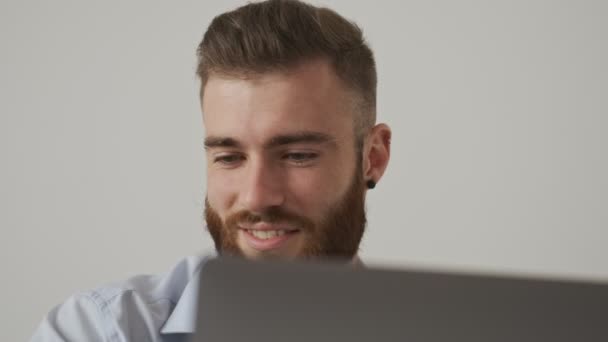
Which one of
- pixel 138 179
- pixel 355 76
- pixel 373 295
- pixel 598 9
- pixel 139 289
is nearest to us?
pixel 373 295

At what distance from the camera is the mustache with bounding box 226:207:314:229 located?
1.67m

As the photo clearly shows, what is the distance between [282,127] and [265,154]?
6cm

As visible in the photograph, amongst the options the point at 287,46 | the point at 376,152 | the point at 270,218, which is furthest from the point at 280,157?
the point at 376,152

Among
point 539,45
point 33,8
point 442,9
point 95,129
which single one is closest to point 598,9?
point 539,45

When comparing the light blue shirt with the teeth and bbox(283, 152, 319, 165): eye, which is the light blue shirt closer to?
the teeth

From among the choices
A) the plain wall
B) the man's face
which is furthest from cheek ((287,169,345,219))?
the plain wall

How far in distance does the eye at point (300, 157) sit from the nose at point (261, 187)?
35mm

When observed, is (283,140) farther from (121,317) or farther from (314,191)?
(121,317)

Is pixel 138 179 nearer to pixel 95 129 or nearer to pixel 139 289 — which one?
pixel 95 129

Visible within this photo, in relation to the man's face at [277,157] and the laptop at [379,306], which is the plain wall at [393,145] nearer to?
the man's face at [277,157]

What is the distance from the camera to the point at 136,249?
118 inches

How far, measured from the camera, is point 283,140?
64.8 inches

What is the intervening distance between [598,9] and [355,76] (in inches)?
53.9

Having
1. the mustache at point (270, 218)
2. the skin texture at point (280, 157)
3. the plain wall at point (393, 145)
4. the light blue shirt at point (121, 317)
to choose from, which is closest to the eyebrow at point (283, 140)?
the skin texture at point (280, 157)
